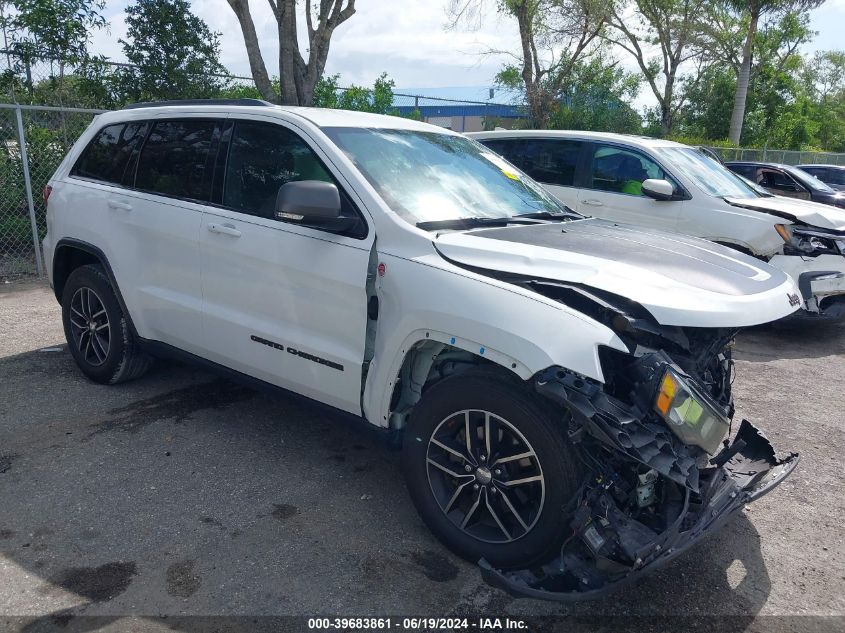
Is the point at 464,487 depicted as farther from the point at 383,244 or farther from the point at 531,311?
the point at 383,244

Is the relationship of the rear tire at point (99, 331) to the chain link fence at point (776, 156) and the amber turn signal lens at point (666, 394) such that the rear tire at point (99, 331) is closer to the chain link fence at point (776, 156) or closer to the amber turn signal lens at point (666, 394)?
the amber turn signal lens at point (666, 394)

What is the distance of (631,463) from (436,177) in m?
1.91

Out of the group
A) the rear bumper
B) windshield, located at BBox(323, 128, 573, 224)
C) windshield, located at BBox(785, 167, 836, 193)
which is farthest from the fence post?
windshield, located at BBox(785, 167, 836, 193)

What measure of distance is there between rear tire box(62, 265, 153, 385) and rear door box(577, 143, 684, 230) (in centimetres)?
493

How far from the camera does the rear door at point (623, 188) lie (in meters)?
7.61

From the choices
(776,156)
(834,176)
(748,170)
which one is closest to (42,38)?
(748,170)

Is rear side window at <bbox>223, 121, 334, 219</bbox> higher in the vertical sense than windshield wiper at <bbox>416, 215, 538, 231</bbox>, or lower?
higher

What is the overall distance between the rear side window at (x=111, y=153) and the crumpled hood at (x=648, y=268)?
103 inches

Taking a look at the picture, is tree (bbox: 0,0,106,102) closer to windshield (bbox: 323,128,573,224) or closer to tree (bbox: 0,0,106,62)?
tree (bbox: 0,0,106,62)

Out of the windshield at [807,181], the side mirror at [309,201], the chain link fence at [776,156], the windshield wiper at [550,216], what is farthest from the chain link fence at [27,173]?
the chain link fence at [776,156]

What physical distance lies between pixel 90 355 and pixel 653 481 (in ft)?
13.6

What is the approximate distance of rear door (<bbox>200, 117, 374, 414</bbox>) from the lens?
3.49 meters

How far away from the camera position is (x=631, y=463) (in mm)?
2738

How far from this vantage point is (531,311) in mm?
2852
